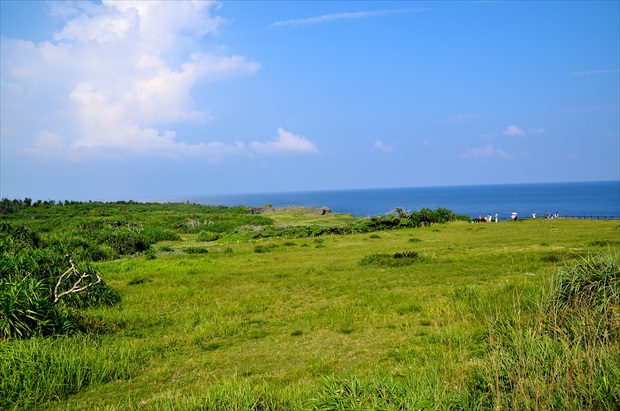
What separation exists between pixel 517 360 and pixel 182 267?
2447cm

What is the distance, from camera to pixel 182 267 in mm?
29031

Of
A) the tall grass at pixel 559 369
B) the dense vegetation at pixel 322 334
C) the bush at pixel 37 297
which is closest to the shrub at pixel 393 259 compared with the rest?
the dense vegetation at pixel 322 334

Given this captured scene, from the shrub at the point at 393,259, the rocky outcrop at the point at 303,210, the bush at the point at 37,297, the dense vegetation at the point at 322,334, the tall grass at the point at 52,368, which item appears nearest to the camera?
the dense vegetation at the point at 322,334

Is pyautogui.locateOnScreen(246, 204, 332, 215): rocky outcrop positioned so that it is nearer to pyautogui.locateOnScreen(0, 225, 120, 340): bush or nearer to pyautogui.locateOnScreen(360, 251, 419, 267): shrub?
pyautogui.locateOnScreen(360, 251, 419, 267): shrub

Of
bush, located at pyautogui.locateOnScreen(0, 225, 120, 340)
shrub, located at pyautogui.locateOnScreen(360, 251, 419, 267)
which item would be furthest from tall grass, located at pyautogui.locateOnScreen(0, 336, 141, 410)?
shrub, located at pyautogui.locateOnScreen(360, 251, 419, 267)

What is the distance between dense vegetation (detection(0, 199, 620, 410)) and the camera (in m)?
7.66

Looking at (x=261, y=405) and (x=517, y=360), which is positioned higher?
(x=517, y=360)

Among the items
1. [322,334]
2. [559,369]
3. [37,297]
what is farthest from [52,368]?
[559,369]

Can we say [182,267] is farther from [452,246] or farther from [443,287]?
[452,246]

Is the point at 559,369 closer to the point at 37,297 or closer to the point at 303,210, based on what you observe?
the point at 37,297

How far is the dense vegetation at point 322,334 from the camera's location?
301 inches

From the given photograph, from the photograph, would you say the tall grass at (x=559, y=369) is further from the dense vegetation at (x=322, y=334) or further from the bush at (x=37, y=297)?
the bush at (x=37, y=297)

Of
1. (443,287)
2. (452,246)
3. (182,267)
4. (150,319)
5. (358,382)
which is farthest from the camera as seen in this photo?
(452,246)

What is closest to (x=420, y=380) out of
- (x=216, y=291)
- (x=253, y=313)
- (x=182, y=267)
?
(x=253, y=313)
